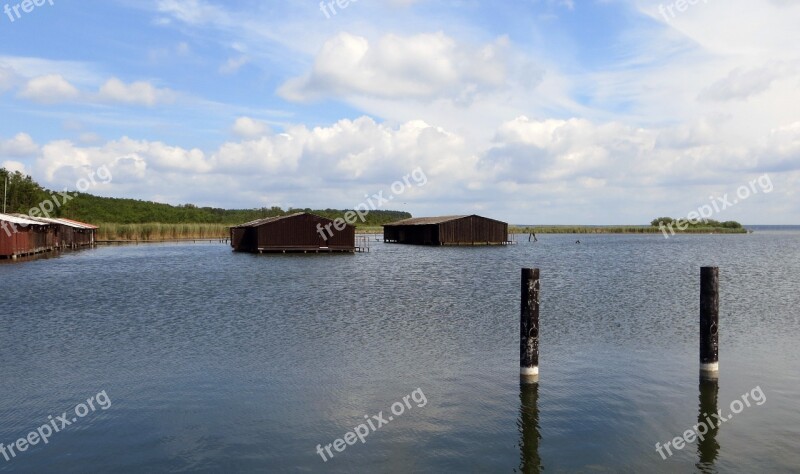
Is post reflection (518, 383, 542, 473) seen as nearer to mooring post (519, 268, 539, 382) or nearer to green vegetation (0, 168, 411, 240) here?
mooring post (519, 268, 539, 382)

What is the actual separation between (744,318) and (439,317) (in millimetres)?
12314

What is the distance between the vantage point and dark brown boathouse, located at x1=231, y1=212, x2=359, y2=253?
236 ft

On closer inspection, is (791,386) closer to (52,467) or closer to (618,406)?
(618,406)

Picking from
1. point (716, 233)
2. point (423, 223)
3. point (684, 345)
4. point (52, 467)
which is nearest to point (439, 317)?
point (684, 345)

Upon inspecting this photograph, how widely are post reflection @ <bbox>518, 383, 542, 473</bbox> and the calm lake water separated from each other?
0.18ft

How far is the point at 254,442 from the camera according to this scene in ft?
37.4

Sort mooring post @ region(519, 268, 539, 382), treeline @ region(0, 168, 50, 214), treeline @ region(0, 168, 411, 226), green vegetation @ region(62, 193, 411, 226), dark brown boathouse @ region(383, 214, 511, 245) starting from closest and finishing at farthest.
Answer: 1. mooring post @ region(519, 268, 539, 382)
2. dark brown boathouse @ region(383, 214, 511, 245)
3. treeline @ region(0, 168, 50, 214)
4. treeline @ region(0, 168, 411, 226)
5. green vegetation @ region(62, 193, 411, 226)

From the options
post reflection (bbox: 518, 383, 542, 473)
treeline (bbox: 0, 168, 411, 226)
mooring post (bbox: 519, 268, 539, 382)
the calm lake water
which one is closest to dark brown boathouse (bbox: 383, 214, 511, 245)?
treeline (bbox: 0, 168, 411, 226)

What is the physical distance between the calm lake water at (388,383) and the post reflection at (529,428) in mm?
55

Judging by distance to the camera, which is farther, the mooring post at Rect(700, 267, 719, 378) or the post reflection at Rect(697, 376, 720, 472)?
the mooring post at Rect(700, 267, 719, 378)

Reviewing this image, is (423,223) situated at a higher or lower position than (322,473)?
higher

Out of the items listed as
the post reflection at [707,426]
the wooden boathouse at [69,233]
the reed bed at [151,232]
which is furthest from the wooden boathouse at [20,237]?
the post reflection at [707,426]

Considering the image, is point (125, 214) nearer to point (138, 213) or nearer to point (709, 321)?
point (138, 213)

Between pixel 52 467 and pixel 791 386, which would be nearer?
pixel 52 467
